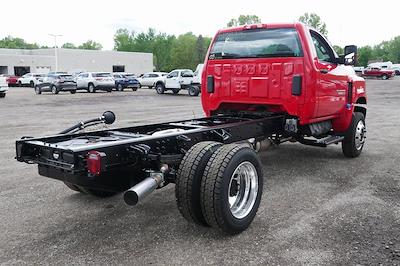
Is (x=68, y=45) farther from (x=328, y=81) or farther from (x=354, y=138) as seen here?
(x=328, y=81)

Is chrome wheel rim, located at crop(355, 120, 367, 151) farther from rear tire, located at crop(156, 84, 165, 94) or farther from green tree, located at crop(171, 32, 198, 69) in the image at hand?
green tree, located at crop(171, 32, 198, 69)

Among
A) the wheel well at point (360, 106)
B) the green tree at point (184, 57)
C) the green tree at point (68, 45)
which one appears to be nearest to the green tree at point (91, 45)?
the green tree at point (68, 45)

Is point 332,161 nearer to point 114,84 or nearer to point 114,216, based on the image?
point 114,216

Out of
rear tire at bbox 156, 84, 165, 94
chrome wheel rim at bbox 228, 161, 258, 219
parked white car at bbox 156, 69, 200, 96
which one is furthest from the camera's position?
rear tire at bbox 156, 84, 165, 94

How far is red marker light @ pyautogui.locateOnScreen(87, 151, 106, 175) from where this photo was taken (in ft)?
11.3

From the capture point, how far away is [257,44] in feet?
20.5

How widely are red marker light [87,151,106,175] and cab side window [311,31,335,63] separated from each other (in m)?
4.11

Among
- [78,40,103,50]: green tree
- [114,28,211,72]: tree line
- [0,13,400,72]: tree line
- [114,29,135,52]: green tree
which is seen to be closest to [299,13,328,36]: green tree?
[0,13,400,72]: tree line

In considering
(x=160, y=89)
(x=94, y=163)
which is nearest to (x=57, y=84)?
(x=160, y=89)

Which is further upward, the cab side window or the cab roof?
the cab roof

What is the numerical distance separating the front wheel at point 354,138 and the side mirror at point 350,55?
1.01 m

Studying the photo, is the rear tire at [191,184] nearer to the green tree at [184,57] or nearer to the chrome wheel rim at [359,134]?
the chrome wheel rim at [359,134]

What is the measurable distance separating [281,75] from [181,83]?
23.4 m

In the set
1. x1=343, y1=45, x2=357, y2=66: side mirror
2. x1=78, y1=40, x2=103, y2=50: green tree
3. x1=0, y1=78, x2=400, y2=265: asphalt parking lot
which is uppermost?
x1=78, y1=40, x2=103, y2=50: green tree
